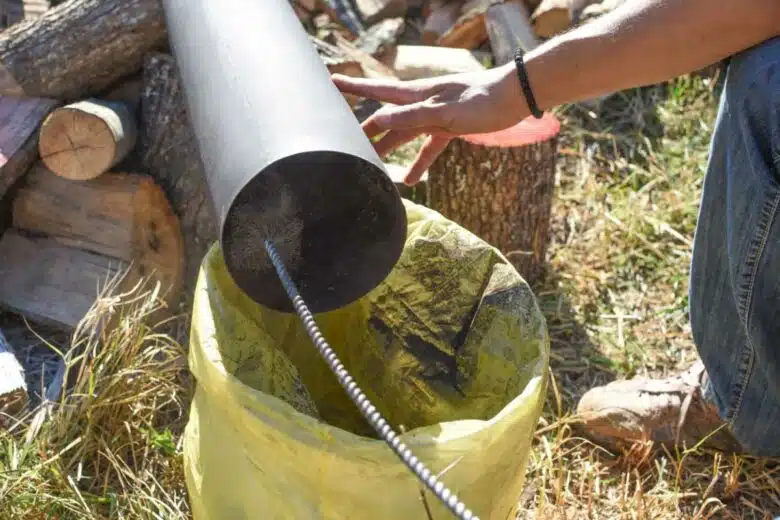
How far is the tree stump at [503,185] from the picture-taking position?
7.14 ft

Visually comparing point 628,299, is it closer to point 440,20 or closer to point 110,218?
point 110,218

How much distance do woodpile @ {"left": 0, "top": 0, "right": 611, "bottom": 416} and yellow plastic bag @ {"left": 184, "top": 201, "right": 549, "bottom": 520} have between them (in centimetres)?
58

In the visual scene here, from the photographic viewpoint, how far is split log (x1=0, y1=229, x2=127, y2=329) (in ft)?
6.97

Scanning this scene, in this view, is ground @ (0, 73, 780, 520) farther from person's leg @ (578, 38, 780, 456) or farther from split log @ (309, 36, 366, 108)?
split log @ (309, 36, 366, 108)

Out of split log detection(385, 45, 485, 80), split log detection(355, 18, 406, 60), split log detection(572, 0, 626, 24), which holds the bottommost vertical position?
split log detection(572, 0, 626, 24)

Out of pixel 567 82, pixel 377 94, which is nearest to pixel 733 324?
pixel 567 82

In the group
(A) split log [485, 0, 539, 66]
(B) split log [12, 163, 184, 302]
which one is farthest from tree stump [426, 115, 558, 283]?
(A) split log [485, 0, 539, 66]

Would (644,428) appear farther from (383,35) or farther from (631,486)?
(383,35)

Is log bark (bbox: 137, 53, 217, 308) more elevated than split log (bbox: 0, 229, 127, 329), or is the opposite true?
log bark (bbox: 137, 53, 217, 308)

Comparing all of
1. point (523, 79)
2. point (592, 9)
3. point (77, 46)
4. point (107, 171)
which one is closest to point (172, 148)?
point (107, 171)

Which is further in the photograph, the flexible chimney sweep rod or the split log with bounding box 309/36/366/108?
the split log with bounding box 309/36/366/108

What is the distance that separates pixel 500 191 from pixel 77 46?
1.12 metres

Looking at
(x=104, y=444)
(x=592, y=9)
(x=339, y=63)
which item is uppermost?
(x=339, y=63)

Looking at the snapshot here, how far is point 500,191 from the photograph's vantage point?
2289 mm
